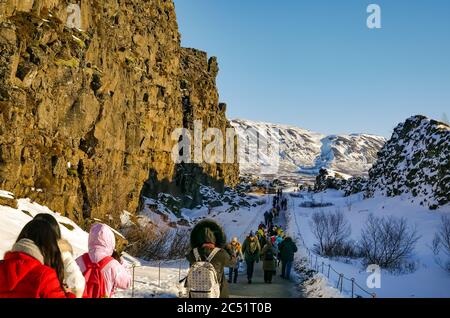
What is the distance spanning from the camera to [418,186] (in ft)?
143

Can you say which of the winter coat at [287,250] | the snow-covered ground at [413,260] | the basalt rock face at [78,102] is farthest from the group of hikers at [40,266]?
the basalt rock face at [78,102]

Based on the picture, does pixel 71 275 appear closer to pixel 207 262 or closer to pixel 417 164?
pixel 207 262

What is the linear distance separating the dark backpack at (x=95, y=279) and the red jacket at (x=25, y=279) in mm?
1684

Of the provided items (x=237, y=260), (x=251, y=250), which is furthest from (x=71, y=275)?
(x=237, y=260)

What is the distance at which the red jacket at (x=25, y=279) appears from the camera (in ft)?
11.2

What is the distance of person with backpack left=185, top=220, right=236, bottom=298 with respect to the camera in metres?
5.72

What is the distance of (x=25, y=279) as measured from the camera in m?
3.44

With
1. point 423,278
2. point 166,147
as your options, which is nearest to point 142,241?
point 423,278

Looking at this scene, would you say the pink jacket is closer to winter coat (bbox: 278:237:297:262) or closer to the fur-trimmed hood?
the fur-trimmed hood

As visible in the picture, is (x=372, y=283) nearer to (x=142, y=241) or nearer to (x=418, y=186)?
(x=142, y=241)

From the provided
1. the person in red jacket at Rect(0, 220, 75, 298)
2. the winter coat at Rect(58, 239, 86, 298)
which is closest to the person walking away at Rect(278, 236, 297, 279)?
the winter coat at Rect(58, 239, 86, 298)

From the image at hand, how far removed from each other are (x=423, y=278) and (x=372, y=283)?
401 cm

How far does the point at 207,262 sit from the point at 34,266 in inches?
105

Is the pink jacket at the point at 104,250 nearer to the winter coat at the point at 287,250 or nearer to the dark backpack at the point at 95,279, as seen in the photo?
the dark backpack at the point at 95,279
